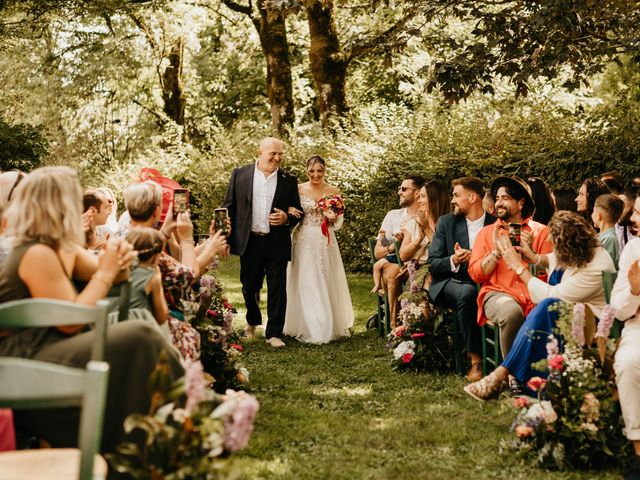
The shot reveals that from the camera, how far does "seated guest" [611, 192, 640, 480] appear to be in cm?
458

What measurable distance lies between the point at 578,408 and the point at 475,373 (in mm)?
2424

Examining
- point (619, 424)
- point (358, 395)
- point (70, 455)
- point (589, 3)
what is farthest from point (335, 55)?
point (70, 455)

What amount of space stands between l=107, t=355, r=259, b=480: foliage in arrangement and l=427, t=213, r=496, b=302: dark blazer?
14.7 feet

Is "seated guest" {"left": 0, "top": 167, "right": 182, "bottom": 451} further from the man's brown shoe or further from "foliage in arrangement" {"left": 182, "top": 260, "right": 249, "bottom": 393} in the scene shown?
the man's brown shoe

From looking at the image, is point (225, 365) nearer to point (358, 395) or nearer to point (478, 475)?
point (358, 395)

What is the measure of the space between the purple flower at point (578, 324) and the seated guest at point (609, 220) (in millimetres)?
1866

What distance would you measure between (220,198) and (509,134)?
9.28m

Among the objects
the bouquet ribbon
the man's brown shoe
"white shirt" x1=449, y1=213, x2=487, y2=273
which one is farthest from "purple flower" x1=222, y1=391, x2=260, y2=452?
the bouquet ribbon

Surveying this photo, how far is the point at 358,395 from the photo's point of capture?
687 cm

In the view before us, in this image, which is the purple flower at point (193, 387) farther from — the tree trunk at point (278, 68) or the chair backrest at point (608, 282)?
the tree trunk at point (278, 68)

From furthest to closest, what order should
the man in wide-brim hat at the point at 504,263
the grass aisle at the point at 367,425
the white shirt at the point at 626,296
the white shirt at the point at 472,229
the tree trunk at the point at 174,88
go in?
the tree trunk at the point at 174,88 < the white shirt at the point at 472,229 < the man in wide-brim hat at the point at 504,263 < the grass aisle at the point at 367,425 < the white shirt at the point at 626,296

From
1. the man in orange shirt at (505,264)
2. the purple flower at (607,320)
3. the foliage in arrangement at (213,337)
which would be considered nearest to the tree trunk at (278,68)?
the man in orange shirt at (505,264)

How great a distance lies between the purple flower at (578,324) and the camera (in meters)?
4.73

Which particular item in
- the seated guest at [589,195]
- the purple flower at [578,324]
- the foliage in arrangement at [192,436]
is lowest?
the foliage in arrangement at [192,436]
